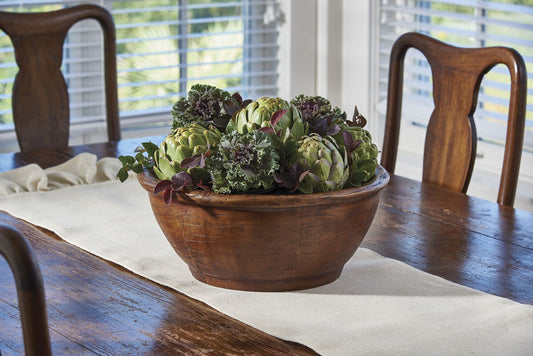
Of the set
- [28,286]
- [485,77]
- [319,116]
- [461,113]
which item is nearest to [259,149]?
A: [319,116]

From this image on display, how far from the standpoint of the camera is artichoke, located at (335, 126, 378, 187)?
985 millimetres

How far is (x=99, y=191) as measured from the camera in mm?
1508

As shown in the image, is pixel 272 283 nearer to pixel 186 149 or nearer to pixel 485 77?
pixel 186 149

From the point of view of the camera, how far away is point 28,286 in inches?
23.8

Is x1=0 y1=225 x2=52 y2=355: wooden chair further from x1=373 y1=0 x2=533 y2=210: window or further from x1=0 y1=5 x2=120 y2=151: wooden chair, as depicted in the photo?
x1=373 y1=0 x2=533 y2=210: window

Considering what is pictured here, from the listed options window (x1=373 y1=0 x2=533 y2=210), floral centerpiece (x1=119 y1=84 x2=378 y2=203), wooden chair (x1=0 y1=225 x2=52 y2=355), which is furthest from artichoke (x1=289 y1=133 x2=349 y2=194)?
window (x1=373 y1=0 x2=533 y2=210)

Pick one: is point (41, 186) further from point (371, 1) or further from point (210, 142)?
point (371, 1)

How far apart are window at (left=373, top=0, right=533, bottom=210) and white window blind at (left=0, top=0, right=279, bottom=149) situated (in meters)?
0.50

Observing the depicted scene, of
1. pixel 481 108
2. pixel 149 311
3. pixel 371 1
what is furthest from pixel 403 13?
pixel 149 311

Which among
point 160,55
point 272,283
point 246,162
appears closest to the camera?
point 246,162

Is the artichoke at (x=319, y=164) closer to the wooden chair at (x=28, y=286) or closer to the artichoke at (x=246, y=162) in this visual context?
the artichoke at (x=246, y=162)

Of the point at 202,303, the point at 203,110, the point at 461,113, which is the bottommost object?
the point at 202,303

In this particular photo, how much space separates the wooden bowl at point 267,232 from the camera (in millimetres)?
929

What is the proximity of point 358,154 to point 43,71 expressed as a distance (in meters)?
1.23
